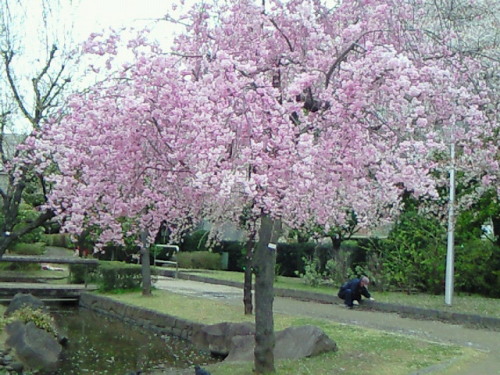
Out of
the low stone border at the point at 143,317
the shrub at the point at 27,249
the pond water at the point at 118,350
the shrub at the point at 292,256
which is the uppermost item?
the shrub at the point at 292,256

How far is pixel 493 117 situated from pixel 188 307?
9.20 meters

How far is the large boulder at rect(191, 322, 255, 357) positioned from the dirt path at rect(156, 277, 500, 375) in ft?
9.81

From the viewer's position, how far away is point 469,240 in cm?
1869

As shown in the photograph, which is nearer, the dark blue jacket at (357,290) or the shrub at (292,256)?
the dark blue jacket at (357,290)

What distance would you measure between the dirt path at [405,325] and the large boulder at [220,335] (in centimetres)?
299

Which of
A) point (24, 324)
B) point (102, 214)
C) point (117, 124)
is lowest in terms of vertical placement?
point (24, 324)

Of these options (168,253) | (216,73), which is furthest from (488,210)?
(168,253)

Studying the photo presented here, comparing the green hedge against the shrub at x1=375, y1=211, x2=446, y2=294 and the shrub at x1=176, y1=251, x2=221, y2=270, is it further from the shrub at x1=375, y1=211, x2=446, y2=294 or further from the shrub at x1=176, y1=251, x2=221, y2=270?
the shrub at x1=176, y1=251, x2=221, y2=270

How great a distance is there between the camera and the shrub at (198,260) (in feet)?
100

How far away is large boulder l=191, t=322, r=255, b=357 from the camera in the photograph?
11.6m

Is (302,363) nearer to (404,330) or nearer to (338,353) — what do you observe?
(338,353)

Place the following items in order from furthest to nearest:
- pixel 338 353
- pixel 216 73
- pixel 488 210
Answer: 1. pixel 488 210
2. pixel 338 353
3. pixel 216 73

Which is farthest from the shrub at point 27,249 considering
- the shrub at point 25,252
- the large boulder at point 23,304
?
the large boulder at point 23,304

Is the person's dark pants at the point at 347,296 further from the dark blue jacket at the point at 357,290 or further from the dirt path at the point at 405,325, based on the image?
the dirt path at the point at 405,325
